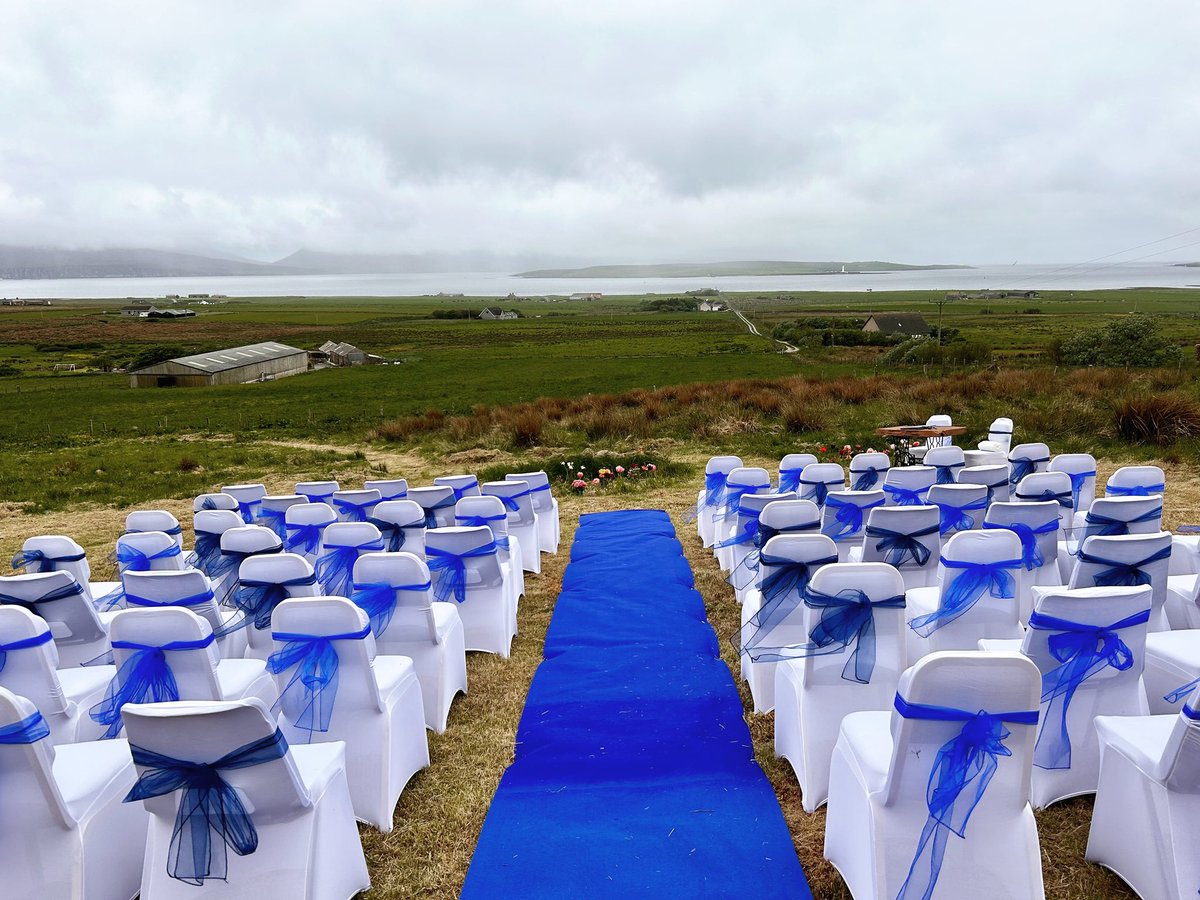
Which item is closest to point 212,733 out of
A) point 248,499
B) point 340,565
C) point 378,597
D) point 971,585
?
point 378,597

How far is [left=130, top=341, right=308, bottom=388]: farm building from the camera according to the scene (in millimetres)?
49844

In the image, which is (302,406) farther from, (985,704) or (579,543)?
(985,704)

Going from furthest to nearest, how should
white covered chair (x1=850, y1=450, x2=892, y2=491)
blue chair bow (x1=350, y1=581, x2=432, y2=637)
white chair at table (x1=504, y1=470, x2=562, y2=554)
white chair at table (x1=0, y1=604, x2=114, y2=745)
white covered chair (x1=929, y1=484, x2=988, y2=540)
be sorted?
white chair at table (x1=504, y1=470, x2=562, y2=554) < white covered chair (x1=850, y1=450, x2=892, y2=491) < white covered chair (x1=929, y1=484, x2=988, y2=540) < blue chair bow (x1=350, y1=581, x2=432, y2=637) < white chair at table (x1=0, y1=604, x2=114, y2=745)

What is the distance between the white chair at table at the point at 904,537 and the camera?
16.1 feet

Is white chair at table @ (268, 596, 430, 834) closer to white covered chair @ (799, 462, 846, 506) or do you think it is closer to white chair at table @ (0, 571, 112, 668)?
white chair at table @ (0, 571, 112, 668)

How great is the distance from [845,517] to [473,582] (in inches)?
113

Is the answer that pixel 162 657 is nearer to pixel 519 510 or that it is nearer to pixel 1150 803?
pixel 1150 803

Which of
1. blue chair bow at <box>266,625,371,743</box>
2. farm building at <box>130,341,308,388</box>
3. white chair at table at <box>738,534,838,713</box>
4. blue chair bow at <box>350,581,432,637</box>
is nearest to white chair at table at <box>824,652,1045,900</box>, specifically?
white chair at table at <box>738,534,838,713</box>

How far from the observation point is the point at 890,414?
18.5 m

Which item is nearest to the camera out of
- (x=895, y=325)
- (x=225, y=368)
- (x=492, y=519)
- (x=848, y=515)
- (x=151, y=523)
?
(x=848, y=515)

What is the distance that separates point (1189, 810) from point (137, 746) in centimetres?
360

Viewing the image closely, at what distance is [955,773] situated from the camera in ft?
8.34

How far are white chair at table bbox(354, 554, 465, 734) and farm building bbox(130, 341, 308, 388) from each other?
2011 inches

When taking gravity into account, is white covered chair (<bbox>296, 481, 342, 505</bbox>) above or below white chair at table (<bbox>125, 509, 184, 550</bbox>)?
below
